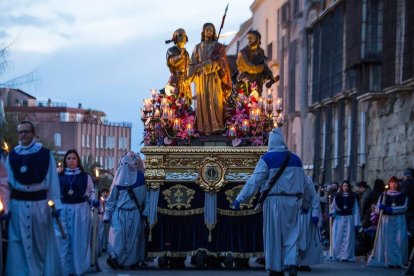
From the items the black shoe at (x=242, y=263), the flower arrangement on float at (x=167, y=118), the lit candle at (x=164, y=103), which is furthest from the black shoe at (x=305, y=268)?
the lit candle at (x=164, y=103)

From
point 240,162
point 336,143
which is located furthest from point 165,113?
point 336,143

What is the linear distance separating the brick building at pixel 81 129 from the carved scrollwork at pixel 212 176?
107 m

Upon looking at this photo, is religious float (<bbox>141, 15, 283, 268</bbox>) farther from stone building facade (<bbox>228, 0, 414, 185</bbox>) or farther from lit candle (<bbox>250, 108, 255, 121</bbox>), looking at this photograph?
stone building facade (<bbox>228, 0, 414, 185</bbox>)

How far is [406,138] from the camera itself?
123 ft

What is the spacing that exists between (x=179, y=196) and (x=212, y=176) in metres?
0.67

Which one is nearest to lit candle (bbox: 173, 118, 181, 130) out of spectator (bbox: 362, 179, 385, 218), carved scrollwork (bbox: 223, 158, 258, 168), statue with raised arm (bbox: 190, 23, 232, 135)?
statue with raised arm (bbox: 190, 23, 232, 135)

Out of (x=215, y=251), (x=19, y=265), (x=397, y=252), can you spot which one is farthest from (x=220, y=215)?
(x=19, y=265)

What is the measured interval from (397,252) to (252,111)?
202 inches

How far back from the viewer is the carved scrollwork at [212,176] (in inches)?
952

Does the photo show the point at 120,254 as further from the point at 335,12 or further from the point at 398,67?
the point at 335,12

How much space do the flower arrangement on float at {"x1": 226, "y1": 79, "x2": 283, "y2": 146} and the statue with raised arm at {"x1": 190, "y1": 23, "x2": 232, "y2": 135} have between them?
0.23 m

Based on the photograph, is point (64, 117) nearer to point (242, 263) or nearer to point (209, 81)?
point (209, 81)

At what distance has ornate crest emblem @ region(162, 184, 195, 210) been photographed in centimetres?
2430

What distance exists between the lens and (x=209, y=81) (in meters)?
25.0
